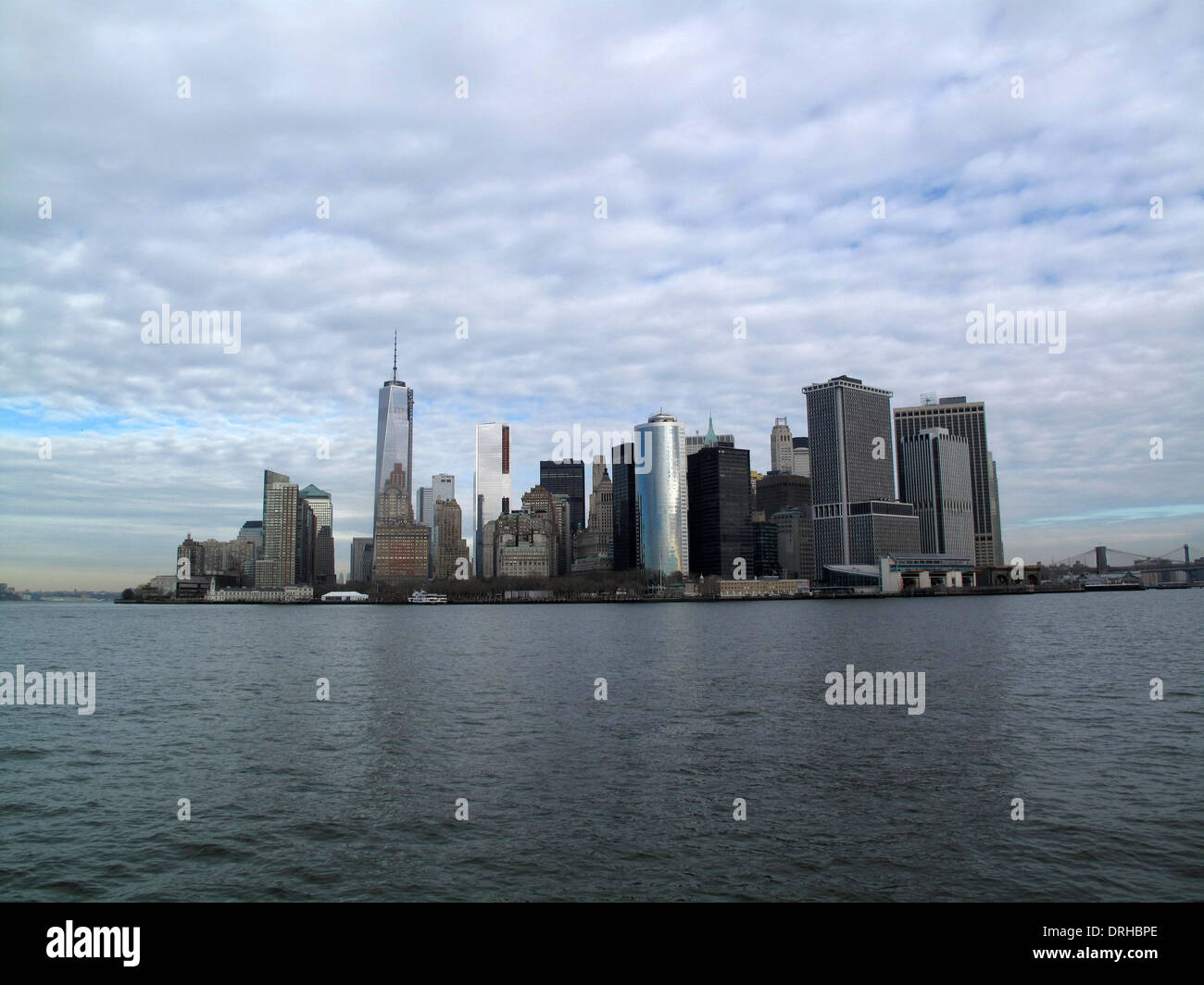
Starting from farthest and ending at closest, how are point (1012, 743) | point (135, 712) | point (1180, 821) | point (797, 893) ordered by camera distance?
1. point (135, 712)
2. point (1012, 743)
3. point (1180, 821)
4. point (797, 893)

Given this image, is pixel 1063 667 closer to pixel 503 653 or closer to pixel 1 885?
pixel 503 653

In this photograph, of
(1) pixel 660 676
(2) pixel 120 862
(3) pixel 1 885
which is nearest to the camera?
(3) pixel 1 885


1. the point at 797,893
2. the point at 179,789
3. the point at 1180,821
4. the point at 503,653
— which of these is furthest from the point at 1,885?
the point at 503,653
